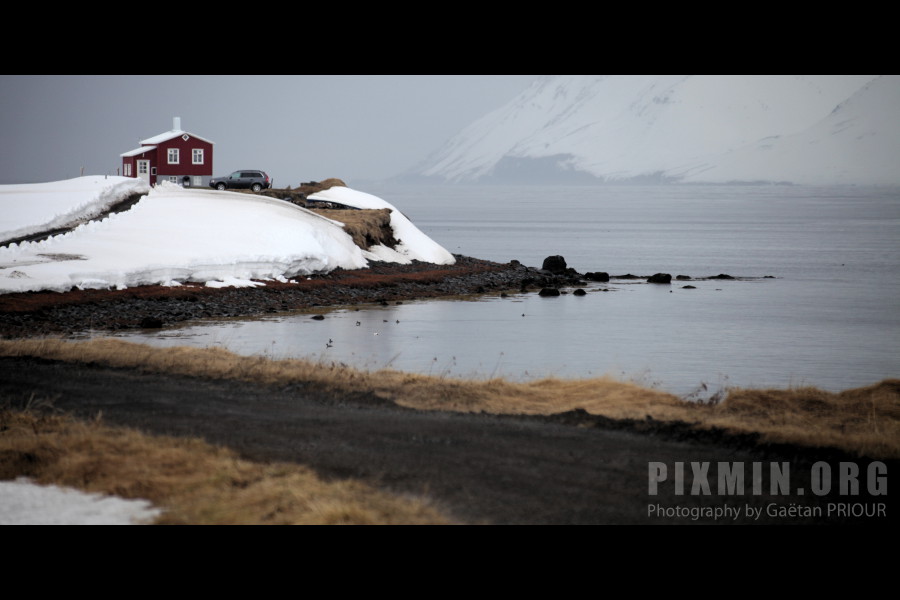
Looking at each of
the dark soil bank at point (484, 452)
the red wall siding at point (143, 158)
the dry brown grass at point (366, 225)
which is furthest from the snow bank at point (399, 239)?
the dark soil bank at point (484, 452)

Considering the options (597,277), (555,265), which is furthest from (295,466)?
(555,265)

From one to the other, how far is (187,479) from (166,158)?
229ft

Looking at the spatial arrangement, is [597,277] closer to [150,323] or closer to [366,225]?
[366,225]

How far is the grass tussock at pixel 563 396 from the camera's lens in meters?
15.8

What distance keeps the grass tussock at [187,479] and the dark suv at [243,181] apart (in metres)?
64.4

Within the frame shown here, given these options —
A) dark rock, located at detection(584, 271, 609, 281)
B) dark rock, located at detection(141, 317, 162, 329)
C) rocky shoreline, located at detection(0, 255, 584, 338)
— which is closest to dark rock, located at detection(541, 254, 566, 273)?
rocky shoreline, located at detection(0, 255, 584, 338)

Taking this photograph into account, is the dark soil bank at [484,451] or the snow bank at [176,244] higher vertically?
the snow bank at [176,244]

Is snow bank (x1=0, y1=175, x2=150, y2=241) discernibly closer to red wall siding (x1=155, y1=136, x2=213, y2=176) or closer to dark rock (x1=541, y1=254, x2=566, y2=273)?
red wall siding (x1=155, y1=136, x2=213, y2=176)

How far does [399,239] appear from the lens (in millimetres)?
67938

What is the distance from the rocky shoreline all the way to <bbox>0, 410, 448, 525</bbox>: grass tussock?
19.9 metres

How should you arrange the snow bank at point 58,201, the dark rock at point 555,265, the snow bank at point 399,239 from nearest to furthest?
1. the snow bank at point 58,201
2. the snow bank at point 399,239
3. the dark rock at point 555,265

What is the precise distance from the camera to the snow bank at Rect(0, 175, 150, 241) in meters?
49.4

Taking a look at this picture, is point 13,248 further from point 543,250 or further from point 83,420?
point 543,250

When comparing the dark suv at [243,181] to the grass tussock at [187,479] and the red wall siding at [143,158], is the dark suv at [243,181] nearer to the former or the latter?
the red wall siding at [143,158]
